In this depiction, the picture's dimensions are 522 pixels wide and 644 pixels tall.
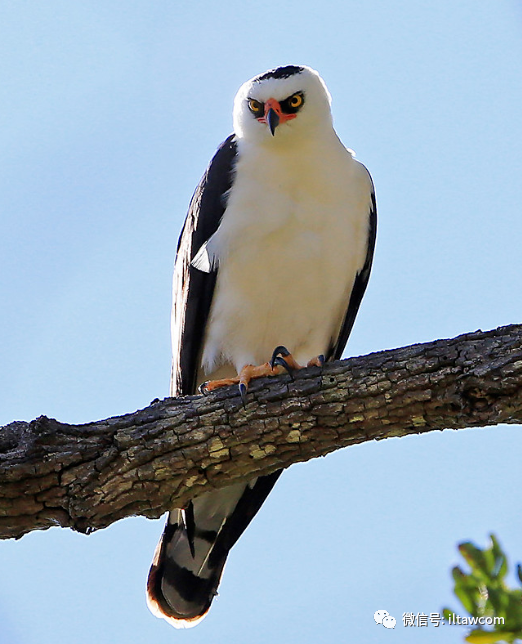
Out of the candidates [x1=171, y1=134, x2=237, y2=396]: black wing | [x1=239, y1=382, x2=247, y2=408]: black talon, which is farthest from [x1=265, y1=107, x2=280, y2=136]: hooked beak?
[x1=239, y1=382, x2=247, y2=408]: black talon

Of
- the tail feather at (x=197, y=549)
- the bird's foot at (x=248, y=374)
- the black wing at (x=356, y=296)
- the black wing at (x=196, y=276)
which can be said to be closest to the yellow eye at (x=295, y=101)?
the black wing at (x=196, y=276)

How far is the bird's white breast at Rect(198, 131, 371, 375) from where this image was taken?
197 inches

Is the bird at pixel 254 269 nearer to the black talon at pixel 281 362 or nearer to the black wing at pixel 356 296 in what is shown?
the black wing at pixel 356 296

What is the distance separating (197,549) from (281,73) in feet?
9.16

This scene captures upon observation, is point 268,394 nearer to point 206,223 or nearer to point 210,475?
point 210,475

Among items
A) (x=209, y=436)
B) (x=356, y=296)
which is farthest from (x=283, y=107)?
(x=209, y=436)

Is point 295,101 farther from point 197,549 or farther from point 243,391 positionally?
point 197,549

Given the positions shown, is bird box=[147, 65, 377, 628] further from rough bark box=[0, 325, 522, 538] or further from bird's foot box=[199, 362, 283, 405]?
rough bark box=[0, 325, 522, 538]

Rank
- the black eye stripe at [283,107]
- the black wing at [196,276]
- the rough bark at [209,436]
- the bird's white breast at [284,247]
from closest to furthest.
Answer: the rough bark at [209,436] → the bird's white breast at [284,247] → the black wing at [196,276] → the black eye stripe at [283,107]

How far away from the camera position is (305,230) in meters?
5.04

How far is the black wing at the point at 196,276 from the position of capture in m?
5.11

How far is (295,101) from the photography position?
217 inches

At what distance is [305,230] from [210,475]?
1.56m

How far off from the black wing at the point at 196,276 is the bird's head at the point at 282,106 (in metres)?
0.19
